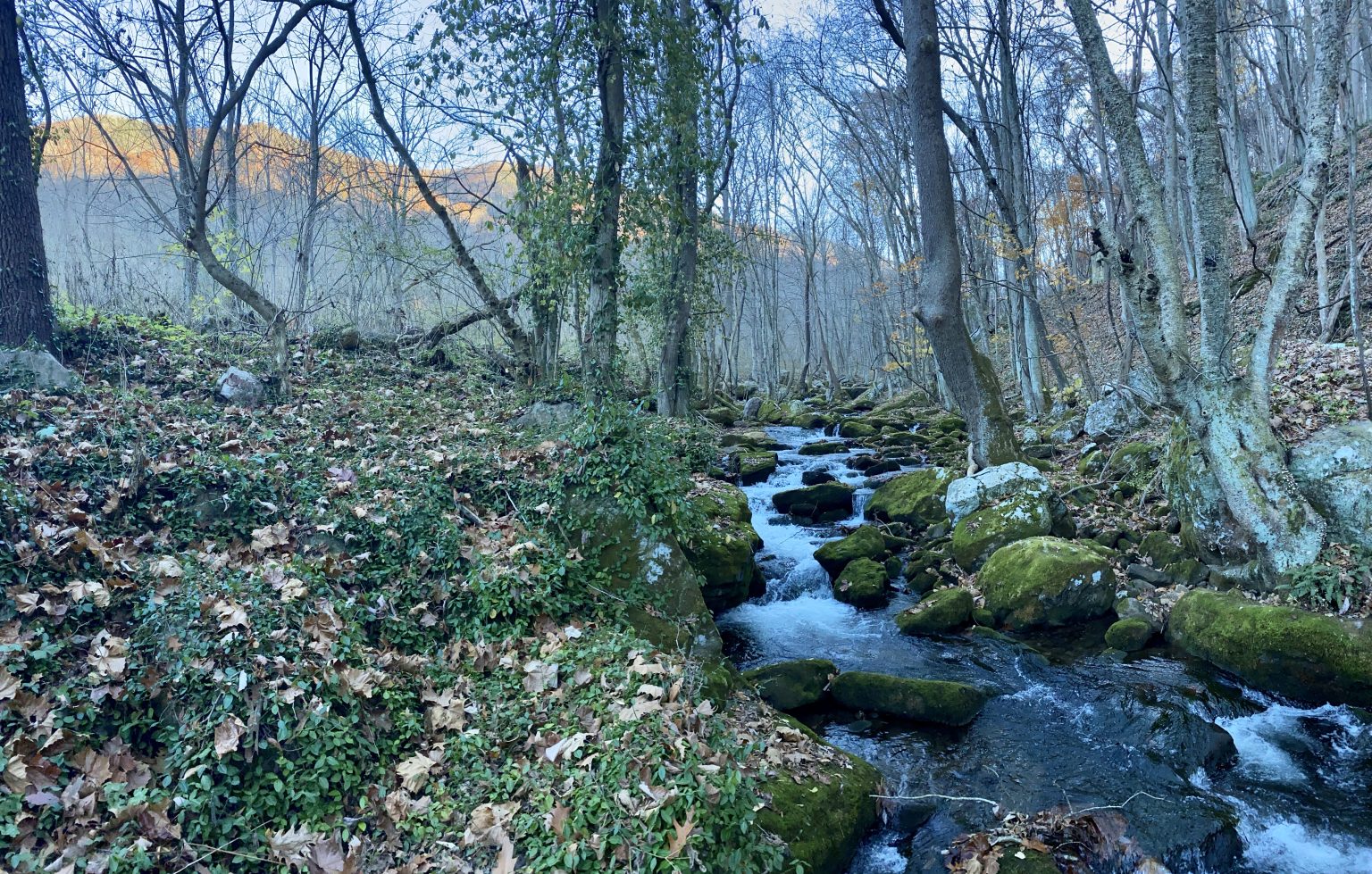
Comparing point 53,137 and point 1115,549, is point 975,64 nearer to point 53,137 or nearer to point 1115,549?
point 1115,549

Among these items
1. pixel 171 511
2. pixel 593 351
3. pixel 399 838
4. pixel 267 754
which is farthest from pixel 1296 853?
pixel 171 511

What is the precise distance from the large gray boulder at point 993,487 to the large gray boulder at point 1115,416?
3414 millimetres

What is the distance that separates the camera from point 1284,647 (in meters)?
6.05

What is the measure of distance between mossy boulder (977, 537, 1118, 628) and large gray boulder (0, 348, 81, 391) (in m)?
10.5

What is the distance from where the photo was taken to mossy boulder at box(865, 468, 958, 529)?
1102cm

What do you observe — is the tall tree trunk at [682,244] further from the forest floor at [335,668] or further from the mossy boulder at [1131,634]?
the mossy boulder at [1131,634]

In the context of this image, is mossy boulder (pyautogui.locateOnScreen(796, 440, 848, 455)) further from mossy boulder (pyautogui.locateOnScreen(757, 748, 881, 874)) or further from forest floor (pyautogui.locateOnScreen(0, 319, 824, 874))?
mossy boulder (pyautogui.locateOnScreen(757, 748, 881, 874))

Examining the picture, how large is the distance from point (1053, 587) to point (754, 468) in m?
7.53

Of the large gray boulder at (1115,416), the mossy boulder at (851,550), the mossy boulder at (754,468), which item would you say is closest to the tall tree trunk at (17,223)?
the mossy boulder at (851,550)

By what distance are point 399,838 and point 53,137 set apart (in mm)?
12382

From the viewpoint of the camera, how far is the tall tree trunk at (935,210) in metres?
9.96

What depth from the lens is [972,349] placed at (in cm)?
1076

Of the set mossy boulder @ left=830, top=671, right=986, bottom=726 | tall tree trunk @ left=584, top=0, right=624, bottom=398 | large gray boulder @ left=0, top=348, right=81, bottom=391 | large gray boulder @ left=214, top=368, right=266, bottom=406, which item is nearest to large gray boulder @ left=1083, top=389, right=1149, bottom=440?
mossy boulder @ left=830, top=671, right=986, bottom=726

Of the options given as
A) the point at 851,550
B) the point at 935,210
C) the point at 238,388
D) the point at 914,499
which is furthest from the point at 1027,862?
the point at 238,388
